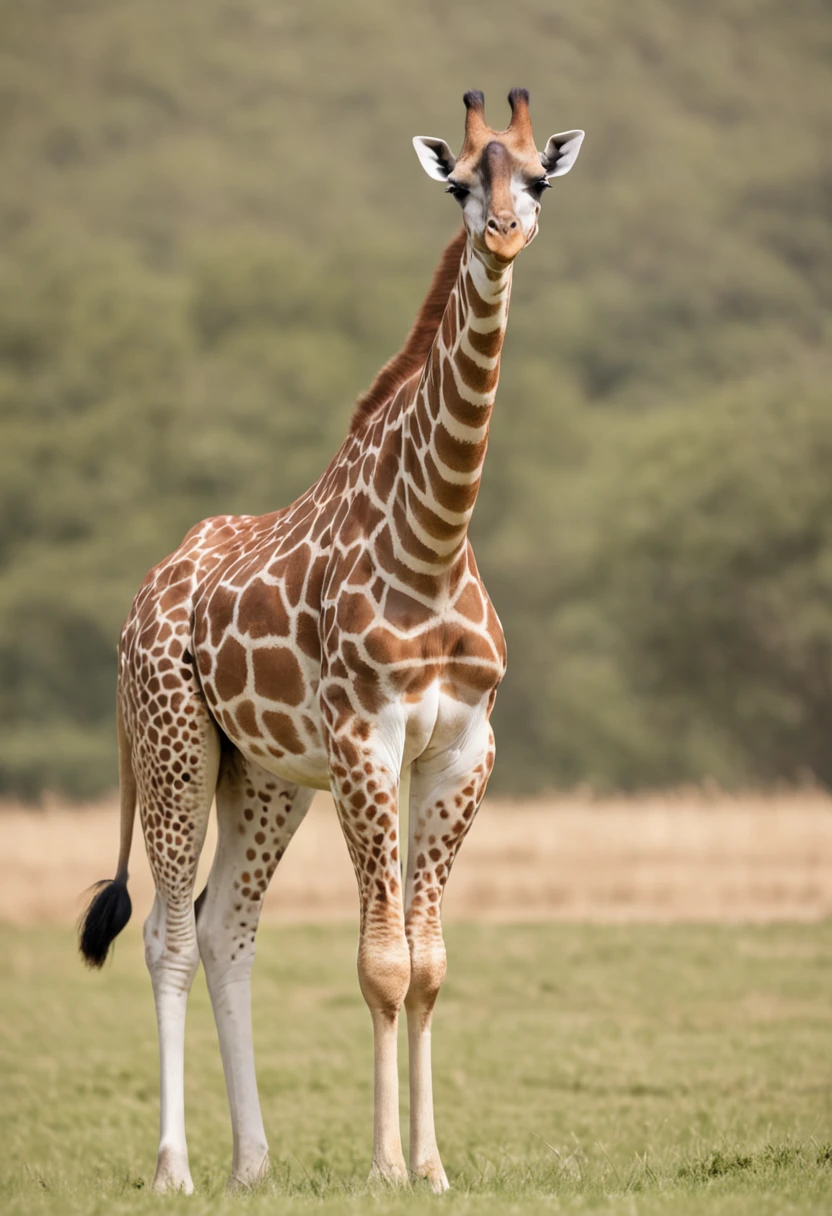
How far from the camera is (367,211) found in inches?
4478

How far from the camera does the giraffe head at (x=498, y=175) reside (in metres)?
5.71

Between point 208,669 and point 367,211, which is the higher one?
point 367,211

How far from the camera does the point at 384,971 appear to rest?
245 inches

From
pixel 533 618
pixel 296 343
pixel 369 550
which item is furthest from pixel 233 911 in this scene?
pixel 296 343

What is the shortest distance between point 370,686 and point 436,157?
6.47 ft

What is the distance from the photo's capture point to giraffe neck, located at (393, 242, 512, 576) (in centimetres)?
611

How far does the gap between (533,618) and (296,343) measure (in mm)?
11233

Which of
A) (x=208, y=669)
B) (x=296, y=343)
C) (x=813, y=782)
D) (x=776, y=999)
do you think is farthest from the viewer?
(x=296, y=343)

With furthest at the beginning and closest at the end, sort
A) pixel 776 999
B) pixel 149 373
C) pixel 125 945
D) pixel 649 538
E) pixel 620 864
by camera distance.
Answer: pixel 149 373 → pixel 649 538 → pixel 620 864 → pixel 125 945 → pixel 776 999

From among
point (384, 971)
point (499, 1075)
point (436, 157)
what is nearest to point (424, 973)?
point (384, 971)

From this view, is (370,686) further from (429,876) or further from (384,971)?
(384,971)

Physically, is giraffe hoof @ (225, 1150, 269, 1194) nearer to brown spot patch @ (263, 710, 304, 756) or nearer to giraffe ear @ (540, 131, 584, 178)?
brown spot patch @ (263, 710, 304, 756)

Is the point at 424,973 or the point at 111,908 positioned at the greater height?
the point at 111,908

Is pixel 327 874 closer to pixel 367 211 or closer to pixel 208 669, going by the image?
pixel 208 669
